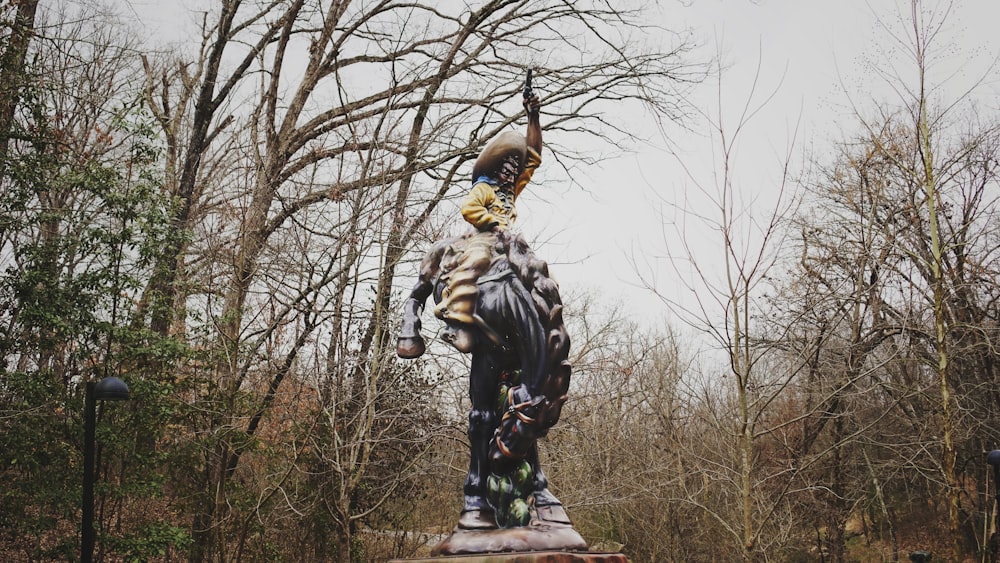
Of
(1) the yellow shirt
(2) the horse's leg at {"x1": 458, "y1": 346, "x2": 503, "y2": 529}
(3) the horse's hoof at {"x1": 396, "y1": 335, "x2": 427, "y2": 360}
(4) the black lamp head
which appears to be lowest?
(2) the horse's leg at {"x1": 458, "y1": 346, "x2": 503, "y2": 529}

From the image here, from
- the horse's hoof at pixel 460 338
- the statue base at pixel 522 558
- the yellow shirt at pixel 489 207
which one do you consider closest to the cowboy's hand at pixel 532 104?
the yellow shirt at pixel 489 207

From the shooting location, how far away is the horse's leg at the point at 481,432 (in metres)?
4.07

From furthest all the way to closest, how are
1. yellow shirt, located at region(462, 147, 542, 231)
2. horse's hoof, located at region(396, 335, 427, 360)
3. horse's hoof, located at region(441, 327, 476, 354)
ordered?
yellow shirt, located at region(462, 147, 542, 231), horse's hoof, located at region(396, 335, 427, 360), horse's hoof, located at region(441, 327, 476, 354)

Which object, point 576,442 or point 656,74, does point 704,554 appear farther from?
point 656,74

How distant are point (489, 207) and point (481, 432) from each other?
3.85ft

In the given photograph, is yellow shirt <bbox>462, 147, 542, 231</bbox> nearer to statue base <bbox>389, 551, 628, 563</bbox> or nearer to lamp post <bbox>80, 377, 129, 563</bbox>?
statue base <bbox>389, 551, 628, 563</bbox>

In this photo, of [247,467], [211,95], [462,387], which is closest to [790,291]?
[462,387]

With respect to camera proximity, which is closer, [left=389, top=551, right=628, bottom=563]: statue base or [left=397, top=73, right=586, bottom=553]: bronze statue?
[left=389, top=551, right=628, bottom=563]: statue base

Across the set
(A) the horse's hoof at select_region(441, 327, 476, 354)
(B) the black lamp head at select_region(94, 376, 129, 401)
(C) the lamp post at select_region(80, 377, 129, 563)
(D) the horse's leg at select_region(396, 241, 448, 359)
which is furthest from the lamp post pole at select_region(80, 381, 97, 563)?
(A) the horse's hoof at select_region(441, 327, 476, 354)

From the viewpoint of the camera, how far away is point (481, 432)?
168 inches

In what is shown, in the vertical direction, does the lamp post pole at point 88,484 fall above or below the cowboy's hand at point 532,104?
below

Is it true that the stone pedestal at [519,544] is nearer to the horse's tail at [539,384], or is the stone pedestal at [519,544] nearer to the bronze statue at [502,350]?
the bronze statue at [502,350]

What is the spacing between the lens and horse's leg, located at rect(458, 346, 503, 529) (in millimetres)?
4070

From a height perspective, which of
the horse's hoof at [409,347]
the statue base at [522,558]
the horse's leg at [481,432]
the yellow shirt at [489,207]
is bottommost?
the statue base at [522,558]
